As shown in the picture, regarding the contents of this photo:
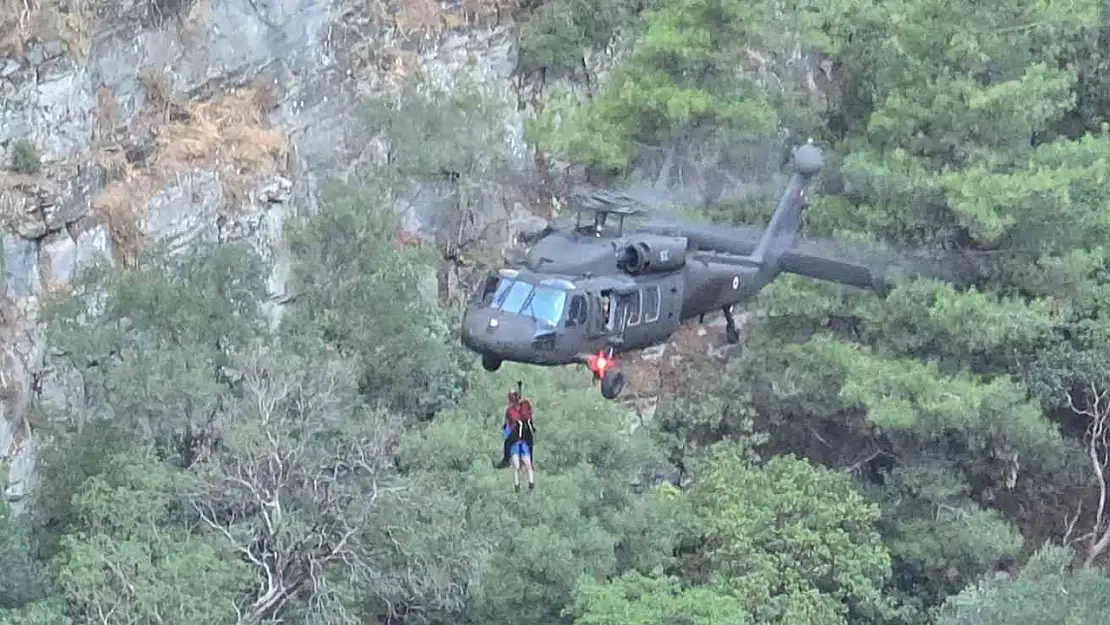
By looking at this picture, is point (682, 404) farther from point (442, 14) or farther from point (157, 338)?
point (157, 338)

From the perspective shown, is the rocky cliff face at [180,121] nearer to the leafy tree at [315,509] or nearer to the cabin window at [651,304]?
the leafy tree at [315,509]

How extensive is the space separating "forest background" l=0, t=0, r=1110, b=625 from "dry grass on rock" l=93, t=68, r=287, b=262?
190cm

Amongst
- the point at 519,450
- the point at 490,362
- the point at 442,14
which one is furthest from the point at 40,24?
the point at 490,362

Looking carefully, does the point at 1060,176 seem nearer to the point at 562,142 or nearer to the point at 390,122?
the point at 562,142

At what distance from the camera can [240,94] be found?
31.5 m

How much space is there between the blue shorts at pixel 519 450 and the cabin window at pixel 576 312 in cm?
246

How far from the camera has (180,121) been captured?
30.6 meters

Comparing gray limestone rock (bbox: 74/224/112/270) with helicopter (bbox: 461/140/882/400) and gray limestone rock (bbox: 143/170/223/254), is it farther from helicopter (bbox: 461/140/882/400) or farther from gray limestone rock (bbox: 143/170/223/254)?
helicopter (bbox: 461/140/882/400)

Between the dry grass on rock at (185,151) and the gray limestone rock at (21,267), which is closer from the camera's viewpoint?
the gray limestone rock at (21,267)

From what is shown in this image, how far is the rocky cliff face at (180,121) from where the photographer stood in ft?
90.9

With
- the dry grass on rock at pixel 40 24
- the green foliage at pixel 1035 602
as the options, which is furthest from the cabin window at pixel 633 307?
the dry grass on rock at pixel 40 24

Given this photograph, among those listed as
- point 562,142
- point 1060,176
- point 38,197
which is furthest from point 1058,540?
point 38,197

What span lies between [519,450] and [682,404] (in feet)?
39.4

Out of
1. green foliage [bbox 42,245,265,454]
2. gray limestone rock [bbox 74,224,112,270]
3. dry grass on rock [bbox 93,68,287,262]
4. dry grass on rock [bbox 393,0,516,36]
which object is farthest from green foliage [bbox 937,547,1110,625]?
gray limestone rock [bbox 74,224,112,270]
